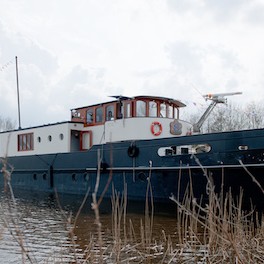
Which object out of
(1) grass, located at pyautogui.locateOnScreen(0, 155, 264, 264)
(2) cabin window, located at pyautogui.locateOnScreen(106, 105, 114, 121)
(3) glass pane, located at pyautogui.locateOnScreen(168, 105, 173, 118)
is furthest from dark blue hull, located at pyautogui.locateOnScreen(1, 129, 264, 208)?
(3) glass pane, located at pyautogui.locateOnScreen(168, 105, 173, 118)

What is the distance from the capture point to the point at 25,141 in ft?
50.9

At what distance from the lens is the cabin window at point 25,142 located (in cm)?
1525

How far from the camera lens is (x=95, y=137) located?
1307 centimetres

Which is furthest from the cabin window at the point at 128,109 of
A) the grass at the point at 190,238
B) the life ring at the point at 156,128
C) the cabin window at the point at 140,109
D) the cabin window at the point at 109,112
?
the grass at the point at 190,238

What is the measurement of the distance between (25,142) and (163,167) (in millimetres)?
7565

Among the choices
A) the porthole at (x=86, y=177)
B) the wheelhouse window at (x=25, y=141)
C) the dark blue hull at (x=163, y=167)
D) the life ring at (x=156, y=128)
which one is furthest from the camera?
the wheelhouse window at (x=25, y=141)

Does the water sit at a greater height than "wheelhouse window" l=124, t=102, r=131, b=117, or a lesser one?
lesser

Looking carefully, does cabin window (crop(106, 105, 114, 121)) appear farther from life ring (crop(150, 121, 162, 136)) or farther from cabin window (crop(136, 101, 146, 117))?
life ring (crop(150, 121, 162, 136))

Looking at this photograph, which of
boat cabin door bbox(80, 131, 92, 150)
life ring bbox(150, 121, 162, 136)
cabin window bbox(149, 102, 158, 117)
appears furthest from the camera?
boat cabin door bbox(80, 131, 92, 150)

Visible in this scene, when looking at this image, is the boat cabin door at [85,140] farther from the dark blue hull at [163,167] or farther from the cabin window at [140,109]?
the cabin window at [140,109]

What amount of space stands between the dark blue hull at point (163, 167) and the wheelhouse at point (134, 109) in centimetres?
135

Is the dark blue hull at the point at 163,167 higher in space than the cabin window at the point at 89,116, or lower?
lower

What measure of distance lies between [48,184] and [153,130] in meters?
4.82

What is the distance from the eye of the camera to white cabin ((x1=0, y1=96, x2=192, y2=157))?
11.9 m
